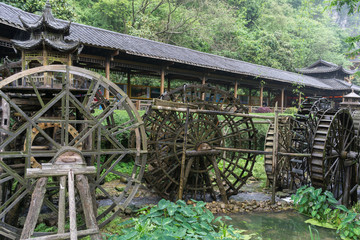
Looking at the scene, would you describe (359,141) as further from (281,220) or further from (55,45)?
(55,45)

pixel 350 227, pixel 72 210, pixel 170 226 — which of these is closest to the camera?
pixel 72 210

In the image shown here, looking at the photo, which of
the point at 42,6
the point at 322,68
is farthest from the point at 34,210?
the point at 322,68

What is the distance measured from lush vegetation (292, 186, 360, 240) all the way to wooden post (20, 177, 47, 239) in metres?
6.16

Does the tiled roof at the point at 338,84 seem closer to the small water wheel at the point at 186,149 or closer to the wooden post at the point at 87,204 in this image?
the small water wheel at the point at 186,149

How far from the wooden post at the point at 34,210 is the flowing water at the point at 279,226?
188 inches

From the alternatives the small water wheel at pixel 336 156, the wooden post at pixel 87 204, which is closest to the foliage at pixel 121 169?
the wooden post at pixel 87 204

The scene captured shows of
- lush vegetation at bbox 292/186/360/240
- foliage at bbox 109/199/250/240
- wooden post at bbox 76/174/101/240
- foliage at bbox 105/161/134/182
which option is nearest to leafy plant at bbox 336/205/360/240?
lush vegetation at bbox 292/186/360/240

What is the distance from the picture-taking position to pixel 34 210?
390 cm

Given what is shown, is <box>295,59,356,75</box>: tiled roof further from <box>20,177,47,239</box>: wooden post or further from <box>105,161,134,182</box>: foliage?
<box>20,177,47,239</box>: wooden post

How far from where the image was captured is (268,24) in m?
33.1

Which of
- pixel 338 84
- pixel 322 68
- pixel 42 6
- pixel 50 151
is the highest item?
pixel 322 68

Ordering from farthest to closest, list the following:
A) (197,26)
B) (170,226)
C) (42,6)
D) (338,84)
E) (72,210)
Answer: (338,84) < (197,26) < (42,6) < (170,226) < (72,210)

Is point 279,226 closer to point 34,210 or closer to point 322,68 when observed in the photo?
point 34,210

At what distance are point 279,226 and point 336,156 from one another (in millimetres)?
2698
